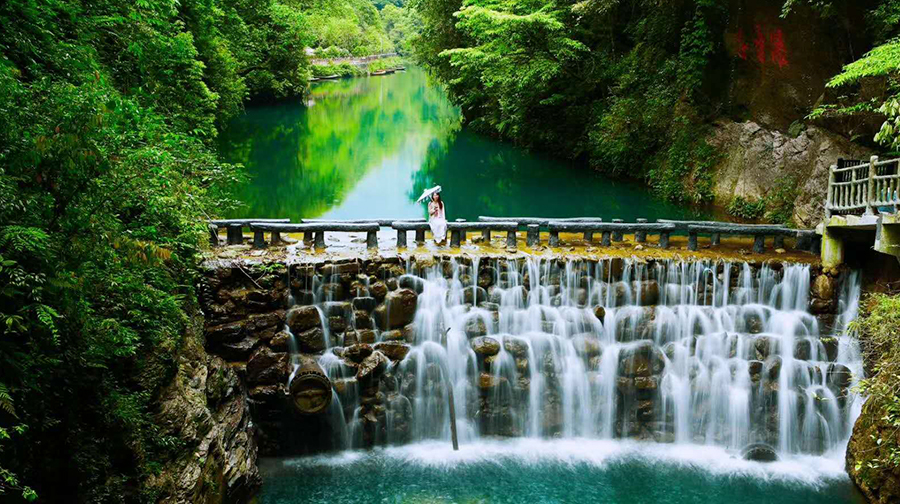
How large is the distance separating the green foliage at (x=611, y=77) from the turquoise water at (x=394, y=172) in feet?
3.71

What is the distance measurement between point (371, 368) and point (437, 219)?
3329mm

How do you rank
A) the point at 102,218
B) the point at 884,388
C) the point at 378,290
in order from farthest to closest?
the point at 378,290 < the point at 884,388 < the point at 102,218

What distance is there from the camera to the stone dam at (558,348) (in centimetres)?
1115

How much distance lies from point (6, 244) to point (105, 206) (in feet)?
4.05

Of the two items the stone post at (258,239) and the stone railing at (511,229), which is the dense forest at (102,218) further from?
the stone railing at (511,229)

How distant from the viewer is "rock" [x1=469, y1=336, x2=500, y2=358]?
11.6 meters

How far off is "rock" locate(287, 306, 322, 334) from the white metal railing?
9.77 meters

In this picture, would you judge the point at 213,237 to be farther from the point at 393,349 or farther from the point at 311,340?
the point at 393,349

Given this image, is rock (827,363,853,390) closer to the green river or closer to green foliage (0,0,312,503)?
the green river

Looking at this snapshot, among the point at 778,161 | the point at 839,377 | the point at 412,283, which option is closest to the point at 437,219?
the point at 412,283

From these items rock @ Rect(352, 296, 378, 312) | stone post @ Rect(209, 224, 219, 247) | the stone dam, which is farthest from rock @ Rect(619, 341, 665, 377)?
stone post @ Rect(209, 224, 219, 247)

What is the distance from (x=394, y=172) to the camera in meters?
27.3

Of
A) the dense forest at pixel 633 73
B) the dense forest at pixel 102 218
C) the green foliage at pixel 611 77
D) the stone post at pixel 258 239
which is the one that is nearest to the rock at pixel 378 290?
the stone post at pixel 258 239

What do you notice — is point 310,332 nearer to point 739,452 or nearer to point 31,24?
point 31,24
